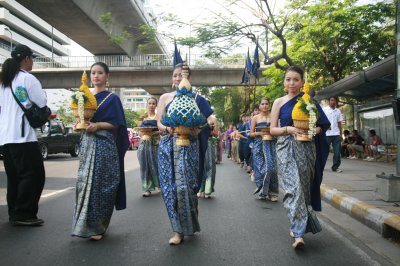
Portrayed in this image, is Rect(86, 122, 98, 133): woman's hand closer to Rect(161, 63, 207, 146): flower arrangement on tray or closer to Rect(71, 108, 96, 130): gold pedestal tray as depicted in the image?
Rect(71, 108, 96, 130): gold pedestal tray

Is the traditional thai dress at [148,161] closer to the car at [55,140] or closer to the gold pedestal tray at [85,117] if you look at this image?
the gold pedestal tray at [85,117]

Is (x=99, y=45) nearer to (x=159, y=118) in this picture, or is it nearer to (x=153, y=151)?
(x=153, y=151)

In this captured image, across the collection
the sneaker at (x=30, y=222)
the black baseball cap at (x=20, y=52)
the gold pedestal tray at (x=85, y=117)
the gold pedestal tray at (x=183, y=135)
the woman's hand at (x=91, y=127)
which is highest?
the black baseball cap at (x=20, y=52)

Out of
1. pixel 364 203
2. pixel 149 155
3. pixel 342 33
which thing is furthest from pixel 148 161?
pixel 342 33

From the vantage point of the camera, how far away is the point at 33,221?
16.7ft

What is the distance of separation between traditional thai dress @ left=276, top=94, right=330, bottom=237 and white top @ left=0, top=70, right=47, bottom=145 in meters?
2.95

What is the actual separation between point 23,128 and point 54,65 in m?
27.8

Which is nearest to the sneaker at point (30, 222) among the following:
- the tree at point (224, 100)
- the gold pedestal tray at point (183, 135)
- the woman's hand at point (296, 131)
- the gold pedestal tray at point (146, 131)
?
the gold pedestal tray at point (183, 135)

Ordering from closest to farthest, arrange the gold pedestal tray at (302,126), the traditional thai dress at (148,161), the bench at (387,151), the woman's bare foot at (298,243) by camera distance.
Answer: the woman's bare foot at (298,243) → the gold pedestal tray at (302,126) → the traditional thai dress at (148,161) → the bench at (387,151)

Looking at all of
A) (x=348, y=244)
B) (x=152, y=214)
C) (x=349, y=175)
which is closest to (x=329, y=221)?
(x=348, y=244)

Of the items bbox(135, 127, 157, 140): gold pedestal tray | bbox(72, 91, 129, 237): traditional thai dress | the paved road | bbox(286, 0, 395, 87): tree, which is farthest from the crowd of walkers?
bbox(286, 0, 395, 87): tree

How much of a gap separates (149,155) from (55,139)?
12601 millimetres

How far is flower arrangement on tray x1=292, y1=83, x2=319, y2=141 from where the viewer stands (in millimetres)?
4312

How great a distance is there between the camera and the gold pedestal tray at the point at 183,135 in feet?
14.3
